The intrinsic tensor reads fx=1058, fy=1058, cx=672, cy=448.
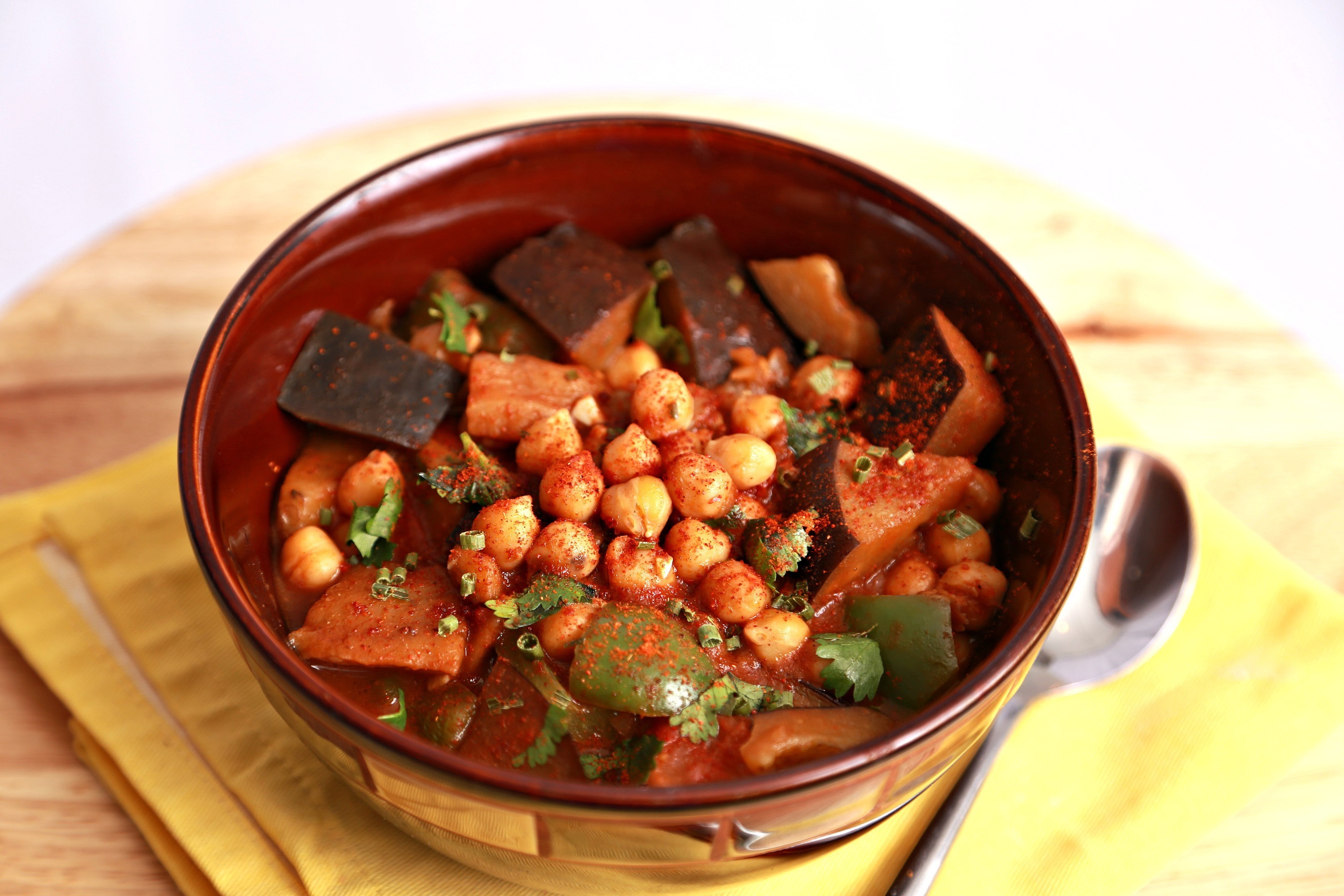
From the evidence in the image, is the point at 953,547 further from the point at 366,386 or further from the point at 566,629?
the point at 366,386

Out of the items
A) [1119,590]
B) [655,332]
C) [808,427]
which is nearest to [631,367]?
[655,332]

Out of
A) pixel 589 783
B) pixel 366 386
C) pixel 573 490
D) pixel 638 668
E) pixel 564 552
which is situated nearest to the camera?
pixel 589 783

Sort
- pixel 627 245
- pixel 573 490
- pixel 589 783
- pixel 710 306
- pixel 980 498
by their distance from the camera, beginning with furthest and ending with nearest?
1. pixel 627 245
2. pixel 710 306
3. pixel 980 498
4. pixel 573 490
5. pixel 589 783

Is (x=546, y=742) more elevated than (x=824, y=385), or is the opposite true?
(x=824, y=385)

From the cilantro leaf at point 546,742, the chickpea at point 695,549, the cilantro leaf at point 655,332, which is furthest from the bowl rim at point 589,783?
the chickpea at point 695,549

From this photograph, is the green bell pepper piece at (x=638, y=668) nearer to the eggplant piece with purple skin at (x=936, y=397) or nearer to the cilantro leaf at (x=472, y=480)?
A: the cilantro leaf at (x=472, y=480)
